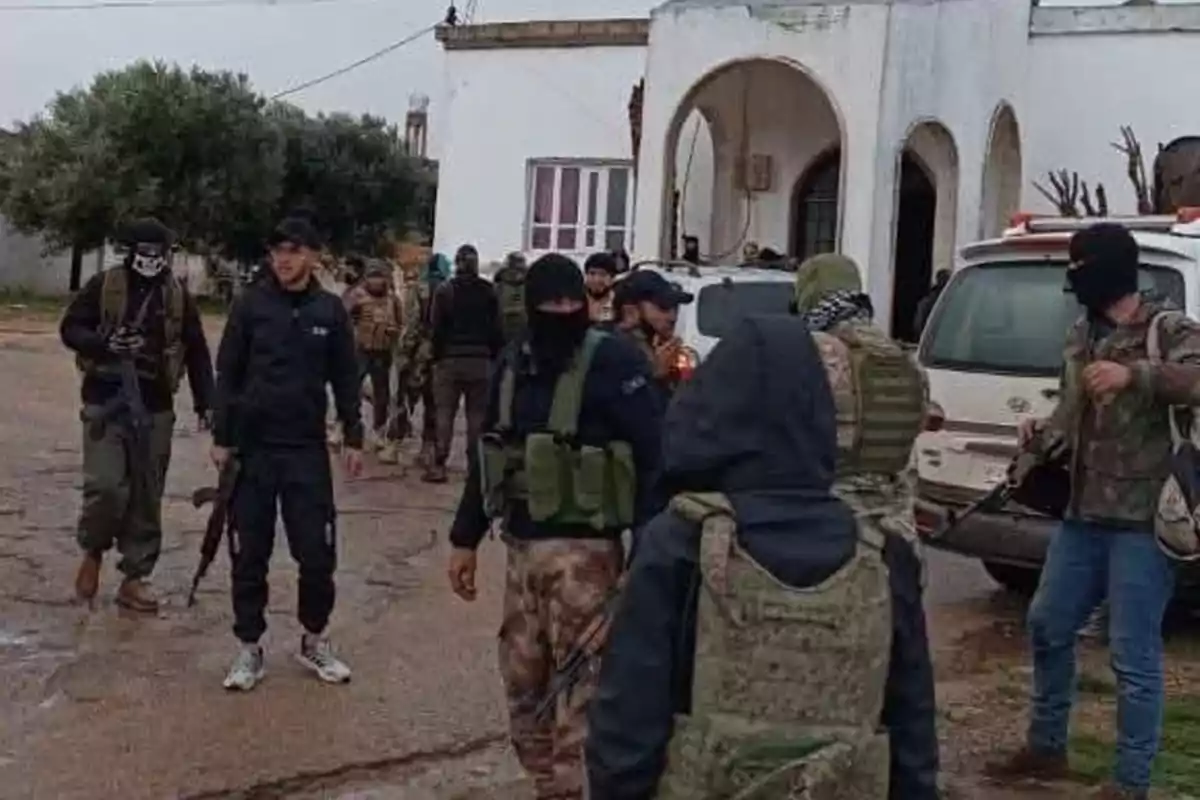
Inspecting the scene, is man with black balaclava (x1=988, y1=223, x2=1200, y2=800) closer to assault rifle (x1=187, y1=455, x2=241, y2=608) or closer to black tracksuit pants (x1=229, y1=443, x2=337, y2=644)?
black tracksuit pants (x1=229, y1=443, x2=337, y2=644)

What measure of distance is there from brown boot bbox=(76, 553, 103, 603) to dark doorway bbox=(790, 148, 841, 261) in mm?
13118

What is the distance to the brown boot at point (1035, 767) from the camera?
6.19 m

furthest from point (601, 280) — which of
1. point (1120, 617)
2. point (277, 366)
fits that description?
point (1120, 617)

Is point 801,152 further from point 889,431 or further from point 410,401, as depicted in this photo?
point 889,431

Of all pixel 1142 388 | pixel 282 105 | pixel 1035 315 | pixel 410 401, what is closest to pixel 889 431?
pixel 1142 388

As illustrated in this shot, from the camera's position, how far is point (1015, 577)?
390 inches

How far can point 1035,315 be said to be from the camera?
349 inches

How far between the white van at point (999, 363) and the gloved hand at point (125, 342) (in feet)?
11.5

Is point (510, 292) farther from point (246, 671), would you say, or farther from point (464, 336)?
point (246, 671)

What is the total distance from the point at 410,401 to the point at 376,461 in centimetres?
52

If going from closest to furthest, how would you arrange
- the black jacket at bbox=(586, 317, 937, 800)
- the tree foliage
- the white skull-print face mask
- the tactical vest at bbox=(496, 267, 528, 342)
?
1. the black jacket at bbox=(586, 317, 937, 800)
2. the white skull-print face mask
3. the tactical vest at bbox=(496, 267, 528, 342)
4. the tree foliage

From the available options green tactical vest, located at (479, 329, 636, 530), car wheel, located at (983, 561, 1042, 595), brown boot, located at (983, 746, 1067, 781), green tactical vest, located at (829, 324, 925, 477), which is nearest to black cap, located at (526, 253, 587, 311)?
green tactical vest, located at (479, 329, 636, 530)

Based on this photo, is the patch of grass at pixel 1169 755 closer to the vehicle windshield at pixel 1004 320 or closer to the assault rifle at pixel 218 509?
the vehicle windshield at pixel 1004 320

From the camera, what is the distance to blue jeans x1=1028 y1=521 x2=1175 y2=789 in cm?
A: 556
